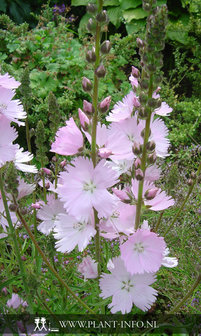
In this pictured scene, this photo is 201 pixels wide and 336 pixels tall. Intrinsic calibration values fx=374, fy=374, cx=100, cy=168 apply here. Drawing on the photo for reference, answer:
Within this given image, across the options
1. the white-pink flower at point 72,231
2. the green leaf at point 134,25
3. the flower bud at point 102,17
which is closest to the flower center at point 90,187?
the white-pink flower at point 72,231

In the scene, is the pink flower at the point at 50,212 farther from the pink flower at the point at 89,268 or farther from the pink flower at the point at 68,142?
the pink flower at the point at 68,142

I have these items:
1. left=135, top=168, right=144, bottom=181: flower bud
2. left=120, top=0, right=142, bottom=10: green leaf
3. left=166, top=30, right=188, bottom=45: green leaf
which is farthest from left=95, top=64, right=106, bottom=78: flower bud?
→ left=120, top=0, right=142, bottom=10: green leaf

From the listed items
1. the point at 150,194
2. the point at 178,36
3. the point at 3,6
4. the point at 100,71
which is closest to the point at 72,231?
the point at 150,194

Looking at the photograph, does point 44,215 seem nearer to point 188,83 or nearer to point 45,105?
point 45,105

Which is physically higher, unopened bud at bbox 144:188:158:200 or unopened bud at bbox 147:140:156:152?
unopened bud at bbox 147:140:156:152

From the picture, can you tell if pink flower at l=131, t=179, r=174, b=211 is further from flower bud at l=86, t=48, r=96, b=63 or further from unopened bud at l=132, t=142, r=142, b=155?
flower bud at l=86, t=48, r=96, b=63

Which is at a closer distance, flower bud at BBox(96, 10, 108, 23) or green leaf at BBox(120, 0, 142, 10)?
flower bud at BBox(96, 10, 108, 23)
